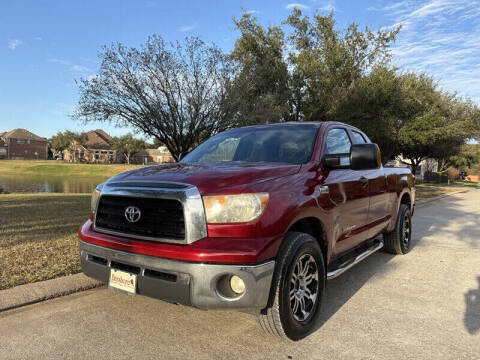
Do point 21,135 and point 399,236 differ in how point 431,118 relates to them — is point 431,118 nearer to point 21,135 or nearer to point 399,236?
point 399,236

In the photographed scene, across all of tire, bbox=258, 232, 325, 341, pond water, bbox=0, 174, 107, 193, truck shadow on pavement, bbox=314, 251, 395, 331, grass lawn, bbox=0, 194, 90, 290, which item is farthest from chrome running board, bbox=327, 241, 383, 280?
pond water, bbox=0, 174, 107, 193

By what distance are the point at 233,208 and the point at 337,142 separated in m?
2.11

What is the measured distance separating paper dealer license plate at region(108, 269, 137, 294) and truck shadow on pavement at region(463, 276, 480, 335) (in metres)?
2.93

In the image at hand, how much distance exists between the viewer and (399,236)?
579 cm

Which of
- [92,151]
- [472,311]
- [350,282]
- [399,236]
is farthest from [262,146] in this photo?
[92,151]

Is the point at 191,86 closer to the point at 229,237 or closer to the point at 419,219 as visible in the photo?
the point at 419,219

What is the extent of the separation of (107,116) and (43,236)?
30.0 ft

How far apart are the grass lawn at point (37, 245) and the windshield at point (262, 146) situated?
2.14m

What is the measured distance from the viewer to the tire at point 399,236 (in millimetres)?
5762

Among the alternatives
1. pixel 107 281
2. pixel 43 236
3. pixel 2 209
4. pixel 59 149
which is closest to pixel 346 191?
pixel 107 281

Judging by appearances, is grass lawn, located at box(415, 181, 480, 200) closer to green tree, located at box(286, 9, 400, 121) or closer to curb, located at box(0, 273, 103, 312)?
green tree, located at box(286, 9, 400, 121)

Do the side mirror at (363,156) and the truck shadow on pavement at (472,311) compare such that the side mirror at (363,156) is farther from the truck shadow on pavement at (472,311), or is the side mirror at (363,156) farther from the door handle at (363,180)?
the truck shadow on pavement at (472,311)

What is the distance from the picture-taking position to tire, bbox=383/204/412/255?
18.9ft

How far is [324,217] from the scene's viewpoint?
335 cm
